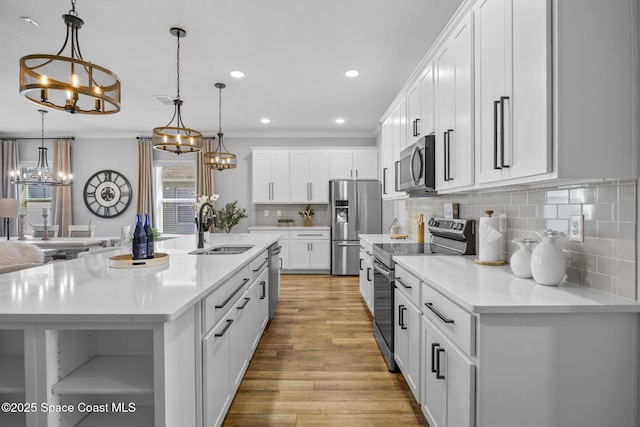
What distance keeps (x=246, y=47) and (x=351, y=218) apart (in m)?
3.62

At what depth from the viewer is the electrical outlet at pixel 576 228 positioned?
1.53 meters

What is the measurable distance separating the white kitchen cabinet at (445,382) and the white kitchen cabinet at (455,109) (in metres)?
0.91

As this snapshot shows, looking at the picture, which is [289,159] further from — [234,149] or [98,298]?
[98,298]

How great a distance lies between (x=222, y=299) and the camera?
1775 millimetres

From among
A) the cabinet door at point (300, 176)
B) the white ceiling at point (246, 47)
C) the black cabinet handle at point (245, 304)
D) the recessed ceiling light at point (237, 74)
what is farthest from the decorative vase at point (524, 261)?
the cabinet door at point (300, 176)

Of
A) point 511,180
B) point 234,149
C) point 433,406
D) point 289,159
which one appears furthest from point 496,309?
point 234,149

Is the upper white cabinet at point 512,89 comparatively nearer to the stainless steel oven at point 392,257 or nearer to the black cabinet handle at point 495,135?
the black cabinet handle at point 495,135

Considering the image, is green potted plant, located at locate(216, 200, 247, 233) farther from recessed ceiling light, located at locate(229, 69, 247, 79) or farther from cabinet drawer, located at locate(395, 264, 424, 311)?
cabinet drawer, located at locate(395, 264, 424, 311)

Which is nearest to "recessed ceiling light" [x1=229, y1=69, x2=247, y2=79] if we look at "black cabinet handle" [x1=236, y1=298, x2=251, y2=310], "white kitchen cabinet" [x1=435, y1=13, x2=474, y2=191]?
"white kitchen cabinet" [x1=435, y1=13, x2=474, y2=191]

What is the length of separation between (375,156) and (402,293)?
4.51 m

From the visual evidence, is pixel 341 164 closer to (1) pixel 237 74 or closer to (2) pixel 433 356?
(1) pixel 237 74

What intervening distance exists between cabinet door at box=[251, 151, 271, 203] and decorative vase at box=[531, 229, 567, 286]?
5338 mm

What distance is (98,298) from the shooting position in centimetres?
132

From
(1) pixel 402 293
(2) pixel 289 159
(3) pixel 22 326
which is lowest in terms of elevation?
(1) pixel 402 293
